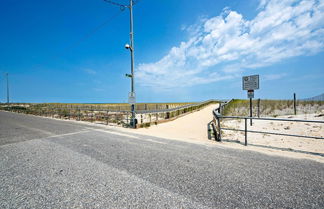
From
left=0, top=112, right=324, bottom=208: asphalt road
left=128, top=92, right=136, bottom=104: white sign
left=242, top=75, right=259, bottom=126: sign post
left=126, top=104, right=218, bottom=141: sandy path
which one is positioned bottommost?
left=126, top=104, right=218, bottom=141: sandy path

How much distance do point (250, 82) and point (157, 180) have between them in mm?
9939

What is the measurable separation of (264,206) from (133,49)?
1043cm

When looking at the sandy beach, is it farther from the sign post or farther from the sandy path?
the sign post

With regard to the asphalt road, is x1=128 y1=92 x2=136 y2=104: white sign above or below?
above

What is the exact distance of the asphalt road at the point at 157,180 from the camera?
2102 mm

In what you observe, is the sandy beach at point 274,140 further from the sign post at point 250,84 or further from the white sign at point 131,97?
the sign post at point 250,84

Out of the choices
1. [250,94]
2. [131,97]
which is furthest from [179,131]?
[250,94]

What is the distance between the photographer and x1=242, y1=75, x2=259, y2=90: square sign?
942 cm

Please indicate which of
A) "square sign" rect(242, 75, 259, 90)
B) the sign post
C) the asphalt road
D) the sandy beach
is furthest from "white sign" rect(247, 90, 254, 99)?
the asphalt road

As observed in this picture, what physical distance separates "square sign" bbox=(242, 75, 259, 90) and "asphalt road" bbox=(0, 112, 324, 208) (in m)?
6.97

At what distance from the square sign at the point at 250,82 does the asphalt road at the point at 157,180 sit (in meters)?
6.97

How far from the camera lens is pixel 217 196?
2.21m

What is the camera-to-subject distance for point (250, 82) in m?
9.73

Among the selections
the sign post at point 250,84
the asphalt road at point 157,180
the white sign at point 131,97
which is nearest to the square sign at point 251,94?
the sign post at point 250,84
